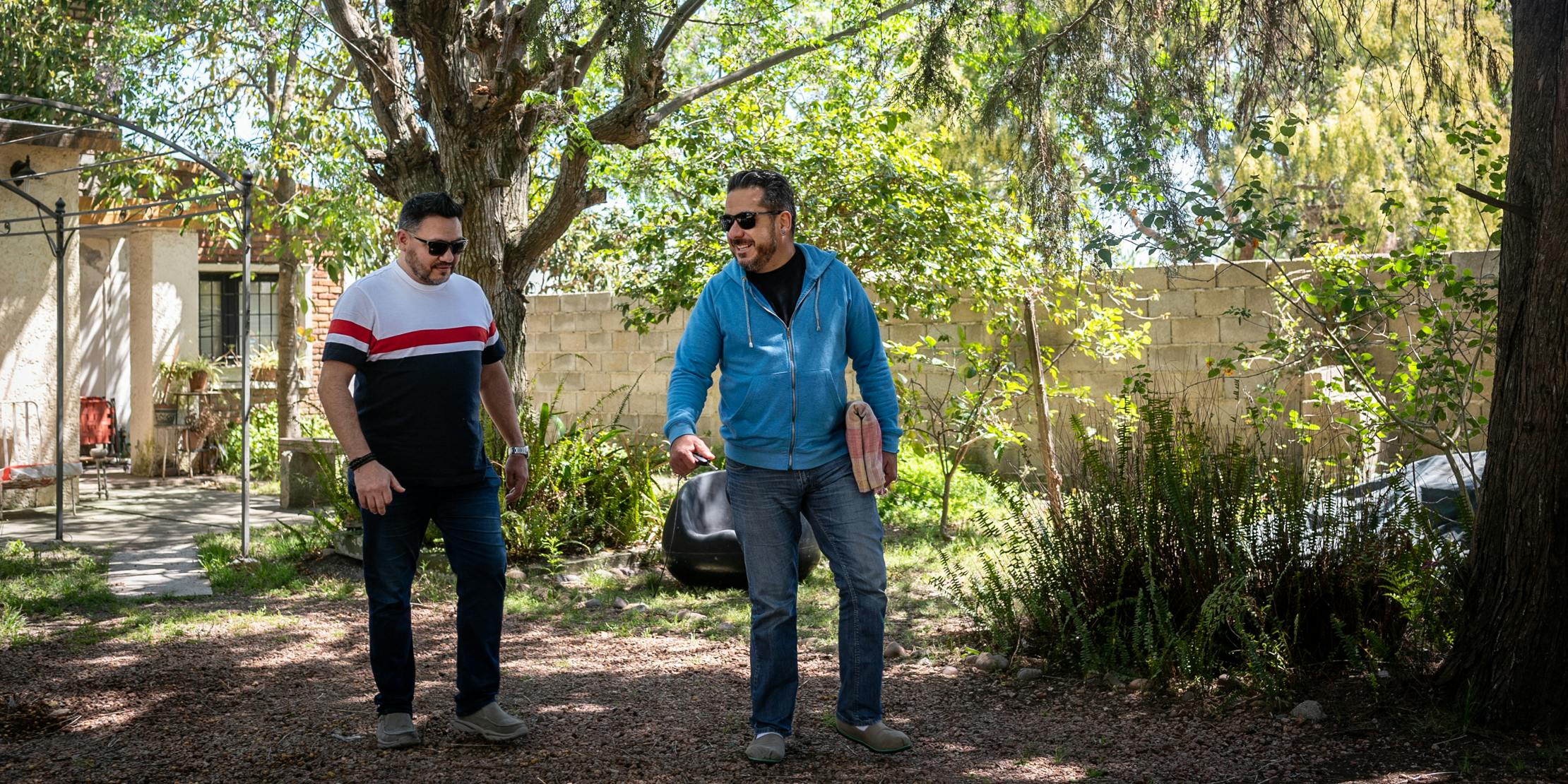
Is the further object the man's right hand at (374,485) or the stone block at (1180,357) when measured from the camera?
the stone block at (1180,357)

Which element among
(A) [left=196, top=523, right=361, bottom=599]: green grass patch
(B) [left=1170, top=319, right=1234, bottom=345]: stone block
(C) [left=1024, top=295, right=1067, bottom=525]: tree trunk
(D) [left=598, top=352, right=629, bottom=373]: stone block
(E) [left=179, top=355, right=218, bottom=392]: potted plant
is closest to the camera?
(A) [left=196, top=523, right=361, bottom=599]: green grass patch

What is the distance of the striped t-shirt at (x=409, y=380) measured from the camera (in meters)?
3.77

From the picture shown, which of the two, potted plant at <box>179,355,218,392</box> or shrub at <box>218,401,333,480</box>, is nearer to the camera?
shrub at <box>218,401,333,480</box>

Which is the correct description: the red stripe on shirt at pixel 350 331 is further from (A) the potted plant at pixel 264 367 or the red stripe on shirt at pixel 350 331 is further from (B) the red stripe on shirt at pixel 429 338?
(A) the potted plant at pixel 264 367

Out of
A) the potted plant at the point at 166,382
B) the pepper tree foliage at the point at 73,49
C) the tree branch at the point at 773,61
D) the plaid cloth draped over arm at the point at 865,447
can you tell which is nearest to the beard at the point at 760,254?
the plaid cloth draped over arm at the point at 865,447

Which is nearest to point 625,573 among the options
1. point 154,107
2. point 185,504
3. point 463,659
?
point 463,659

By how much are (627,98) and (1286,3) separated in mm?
3921

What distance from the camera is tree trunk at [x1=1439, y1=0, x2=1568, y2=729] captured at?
3.60m

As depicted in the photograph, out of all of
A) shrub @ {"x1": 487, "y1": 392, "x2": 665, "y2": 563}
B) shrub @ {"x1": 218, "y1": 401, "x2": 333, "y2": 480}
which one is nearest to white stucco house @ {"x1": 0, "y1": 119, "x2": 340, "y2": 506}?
shrub @ {"x1": 218, "y1": 401, "x2": 333, "y2": 480}

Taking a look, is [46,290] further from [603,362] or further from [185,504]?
[603,362]

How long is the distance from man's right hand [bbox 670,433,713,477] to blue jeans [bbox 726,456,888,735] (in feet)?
A: 0.70

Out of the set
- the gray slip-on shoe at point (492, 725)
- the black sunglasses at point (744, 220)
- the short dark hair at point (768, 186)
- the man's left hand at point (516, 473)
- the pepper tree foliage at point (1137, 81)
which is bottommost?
the gray slip-on shoe at point (492, 725)

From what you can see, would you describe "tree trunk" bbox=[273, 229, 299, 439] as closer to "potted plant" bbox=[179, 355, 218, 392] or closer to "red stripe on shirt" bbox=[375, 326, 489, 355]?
"potted plant" bbox=[179, 355, 218, 392]

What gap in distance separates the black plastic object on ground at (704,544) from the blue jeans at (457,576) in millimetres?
2895
